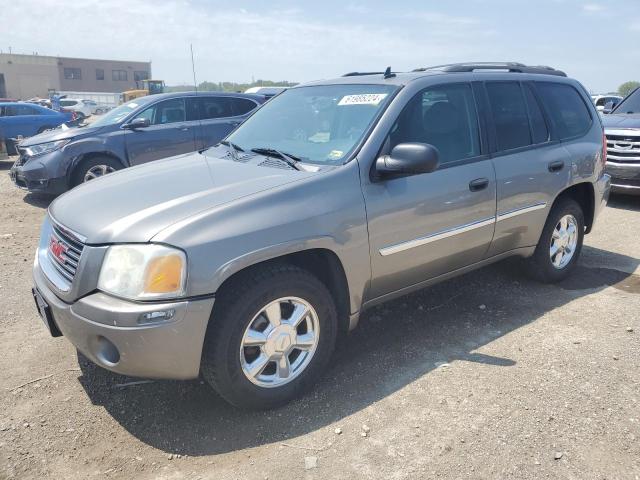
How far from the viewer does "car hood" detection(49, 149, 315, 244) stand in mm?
2592

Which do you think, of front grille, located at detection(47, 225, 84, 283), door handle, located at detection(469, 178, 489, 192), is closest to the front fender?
front grille, located at detection(47, 225, 84, 283)

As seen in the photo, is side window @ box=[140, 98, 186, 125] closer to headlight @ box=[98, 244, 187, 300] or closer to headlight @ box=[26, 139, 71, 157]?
headlight @ box=[26, 139, 71, 157]

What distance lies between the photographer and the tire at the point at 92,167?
7.95 metres

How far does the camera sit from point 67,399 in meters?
3.07

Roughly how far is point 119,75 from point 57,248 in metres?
79.8

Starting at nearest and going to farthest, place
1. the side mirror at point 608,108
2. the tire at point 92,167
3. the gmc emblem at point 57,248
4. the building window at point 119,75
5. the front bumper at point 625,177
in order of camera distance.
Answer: the gmc emblem at point 57,248 → the front bumper at point 625,177 → the tire at point 92,167 → the side mirror at point 608,108 → the building window at point 119,75

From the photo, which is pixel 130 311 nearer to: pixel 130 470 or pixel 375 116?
pixel 130 470

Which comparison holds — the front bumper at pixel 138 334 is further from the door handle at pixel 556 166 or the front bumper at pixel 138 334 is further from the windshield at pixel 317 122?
the door handle at pixel 556 166

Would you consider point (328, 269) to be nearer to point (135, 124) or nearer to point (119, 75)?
point (135, 124)

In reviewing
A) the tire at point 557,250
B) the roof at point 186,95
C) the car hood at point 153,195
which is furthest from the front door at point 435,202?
the roof at point 186,95

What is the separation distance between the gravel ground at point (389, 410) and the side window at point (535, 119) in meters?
1.41

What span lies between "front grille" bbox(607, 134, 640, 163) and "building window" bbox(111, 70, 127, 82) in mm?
76660

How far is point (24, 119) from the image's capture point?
14656 millimetres

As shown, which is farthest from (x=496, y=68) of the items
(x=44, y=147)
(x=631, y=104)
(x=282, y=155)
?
(x=44, y=147)
